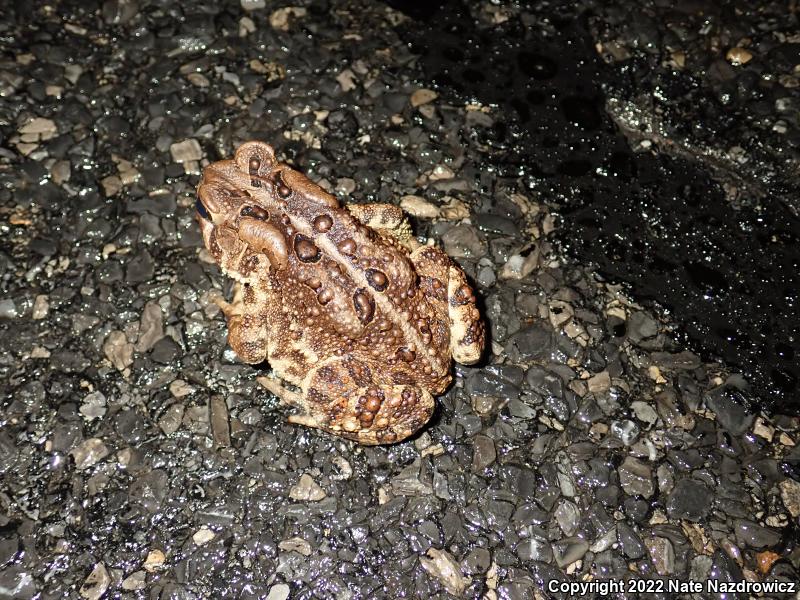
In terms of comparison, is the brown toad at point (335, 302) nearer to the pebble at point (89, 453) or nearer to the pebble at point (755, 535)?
the pebble at point (89, 453)

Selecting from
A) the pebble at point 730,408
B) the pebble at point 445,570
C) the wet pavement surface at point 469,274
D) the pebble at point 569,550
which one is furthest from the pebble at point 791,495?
the pebble at point 445,570

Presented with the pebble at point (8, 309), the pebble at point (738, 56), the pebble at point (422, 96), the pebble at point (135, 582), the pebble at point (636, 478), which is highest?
the pebble at point (738, 56)

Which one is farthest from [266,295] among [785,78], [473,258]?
[785,78]

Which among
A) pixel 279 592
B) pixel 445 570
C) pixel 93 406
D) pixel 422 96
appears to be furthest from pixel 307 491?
pixel 422 96

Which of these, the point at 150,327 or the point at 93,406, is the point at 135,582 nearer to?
the point at 93,406

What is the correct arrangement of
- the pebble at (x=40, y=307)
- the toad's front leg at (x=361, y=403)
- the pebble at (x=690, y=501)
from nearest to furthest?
the toad's front leg at (x=361, y=403) → the pebble at (x=690, y=501) → the pebble at (x=40, y=307)

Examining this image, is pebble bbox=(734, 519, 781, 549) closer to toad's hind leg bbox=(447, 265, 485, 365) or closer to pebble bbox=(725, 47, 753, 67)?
toad's hind leg bbox=(447, 265, 485, 365)

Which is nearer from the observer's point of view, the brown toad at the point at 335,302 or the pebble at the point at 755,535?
the brown toad at the point at 335,302
